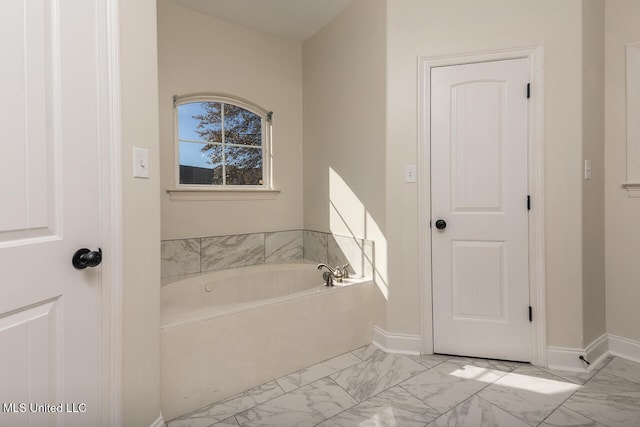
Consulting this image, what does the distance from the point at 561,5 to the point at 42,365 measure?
2981 millimetres

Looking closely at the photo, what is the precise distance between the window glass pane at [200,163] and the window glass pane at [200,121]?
0.22 ft

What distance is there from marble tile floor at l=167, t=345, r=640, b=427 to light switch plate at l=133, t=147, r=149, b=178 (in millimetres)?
1181

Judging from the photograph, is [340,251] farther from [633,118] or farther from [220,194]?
[633,118]

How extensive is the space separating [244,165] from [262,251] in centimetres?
80

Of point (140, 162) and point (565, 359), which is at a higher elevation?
point (140, 162)

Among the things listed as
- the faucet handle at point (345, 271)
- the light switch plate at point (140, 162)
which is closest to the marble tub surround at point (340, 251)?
the faucet handle at point (345, 271)

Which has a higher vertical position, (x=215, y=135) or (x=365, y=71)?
(x=365, y=71)

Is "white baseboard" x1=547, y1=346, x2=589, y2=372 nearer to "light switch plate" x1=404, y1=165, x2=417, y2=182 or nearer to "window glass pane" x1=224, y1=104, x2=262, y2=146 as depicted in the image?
"light switch plate" x1=404, y1=165, x2=417, y2=182

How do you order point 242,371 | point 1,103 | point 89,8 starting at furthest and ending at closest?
point 242,371, point 89,8, point 1,103

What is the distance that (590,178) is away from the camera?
2.11 m

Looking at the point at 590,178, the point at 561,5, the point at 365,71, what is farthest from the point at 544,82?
the point at 365,71

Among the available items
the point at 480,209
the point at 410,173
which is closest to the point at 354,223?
the point at 410,173

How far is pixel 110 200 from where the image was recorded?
1239 mm

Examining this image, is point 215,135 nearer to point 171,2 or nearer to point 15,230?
point 171,2
